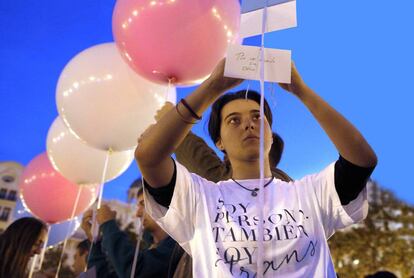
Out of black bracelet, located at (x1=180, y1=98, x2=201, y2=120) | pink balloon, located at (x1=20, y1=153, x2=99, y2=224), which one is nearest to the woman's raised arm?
black bracelet, located at (x1=180, y1=98, x2=201, y2=120)

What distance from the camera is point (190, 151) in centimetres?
165

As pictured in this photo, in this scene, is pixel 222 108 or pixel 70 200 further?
pixel 70 200

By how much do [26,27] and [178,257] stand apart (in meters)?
16.3

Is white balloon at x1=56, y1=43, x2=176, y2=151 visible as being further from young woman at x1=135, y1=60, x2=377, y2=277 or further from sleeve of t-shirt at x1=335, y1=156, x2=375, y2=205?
sleeve of t-shirt at x1=335, y1=156, x2=375, y2=205

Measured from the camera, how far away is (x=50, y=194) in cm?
347

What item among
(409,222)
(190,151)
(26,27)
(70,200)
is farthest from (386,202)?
(26,27)

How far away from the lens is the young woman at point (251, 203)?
0.89 metres

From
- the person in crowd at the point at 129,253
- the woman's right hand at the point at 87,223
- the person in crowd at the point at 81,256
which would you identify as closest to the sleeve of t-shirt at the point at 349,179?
the person in crowd at the point at 129,253

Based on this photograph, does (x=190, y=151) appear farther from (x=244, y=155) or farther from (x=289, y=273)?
(x=289, y=273)

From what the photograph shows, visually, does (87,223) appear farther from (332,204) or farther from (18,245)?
(332,204)

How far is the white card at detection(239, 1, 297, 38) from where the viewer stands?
3.13 feet

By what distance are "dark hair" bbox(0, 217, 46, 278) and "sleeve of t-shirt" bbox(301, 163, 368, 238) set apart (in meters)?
1.69

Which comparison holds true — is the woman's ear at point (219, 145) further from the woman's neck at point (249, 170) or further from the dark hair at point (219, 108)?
the woman's neck at point (249, 170)

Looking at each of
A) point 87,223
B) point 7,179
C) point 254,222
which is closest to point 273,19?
point 254,222
